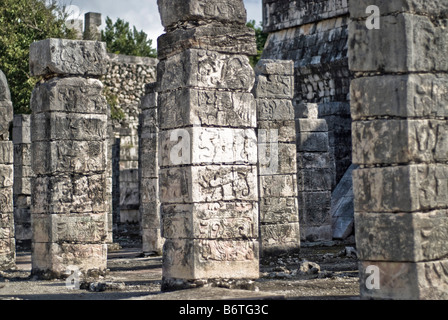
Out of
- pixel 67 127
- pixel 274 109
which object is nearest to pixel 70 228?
pixel 67 127

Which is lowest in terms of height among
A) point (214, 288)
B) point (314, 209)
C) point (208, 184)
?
point (214, 288)

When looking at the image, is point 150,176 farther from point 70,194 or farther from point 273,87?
point 70,194

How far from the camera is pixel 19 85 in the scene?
2361 cm

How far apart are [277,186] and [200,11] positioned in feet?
17.5

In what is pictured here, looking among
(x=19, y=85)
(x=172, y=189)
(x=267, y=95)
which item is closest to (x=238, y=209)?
(x=172, y=189)

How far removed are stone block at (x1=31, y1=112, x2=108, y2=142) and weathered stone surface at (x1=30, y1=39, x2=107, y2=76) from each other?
0.61m

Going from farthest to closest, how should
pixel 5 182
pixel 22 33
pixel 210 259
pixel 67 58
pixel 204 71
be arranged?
pixel 22 33 → pixel 5 182 → pixel 67 58 → pixel 204 71 → pixel 210 259

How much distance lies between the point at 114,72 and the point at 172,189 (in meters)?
18.7

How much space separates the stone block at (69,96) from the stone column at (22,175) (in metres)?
7.36

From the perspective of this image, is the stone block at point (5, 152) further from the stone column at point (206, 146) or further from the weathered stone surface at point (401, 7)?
the weathered stone surface at point (401, 7)

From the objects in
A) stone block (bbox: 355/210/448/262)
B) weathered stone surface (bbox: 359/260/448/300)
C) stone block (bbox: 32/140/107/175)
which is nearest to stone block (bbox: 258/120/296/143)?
stone block (bbox: 32/140/107/175)

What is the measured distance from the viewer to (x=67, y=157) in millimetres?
11406

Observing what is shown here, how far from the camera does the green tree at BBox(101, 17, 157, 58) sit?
3219 centimetres

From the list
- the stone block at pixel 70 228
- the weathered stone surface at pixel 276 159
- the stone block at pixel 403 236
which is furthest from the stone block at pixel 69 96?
the stone block at pixel 403 236
